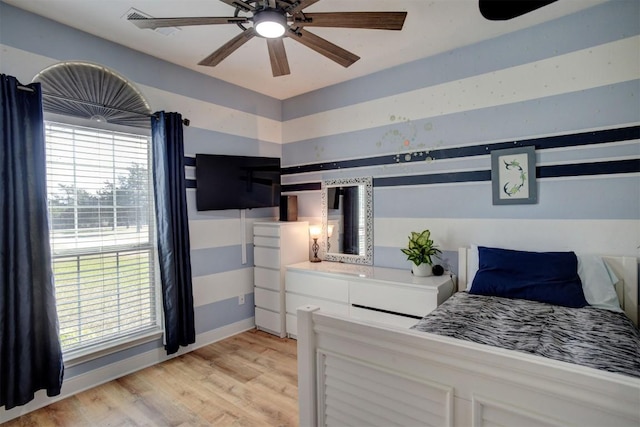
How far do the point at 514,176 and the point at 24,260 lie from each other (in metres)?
3.61

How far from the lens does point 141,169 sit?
2.94 metres

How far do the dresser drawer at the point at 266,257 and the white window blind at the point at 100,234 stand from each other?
1.11 metres

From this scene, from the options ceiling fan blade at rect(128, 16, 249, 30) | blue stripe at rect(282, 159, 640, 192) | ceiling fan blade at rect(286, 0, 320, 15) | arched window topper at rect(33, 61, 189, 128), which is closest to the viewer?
ceiling fan blade at rect(286, 0, 320, 15)

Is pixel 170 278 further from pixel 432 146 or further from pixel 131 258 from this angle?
pixel 432 146

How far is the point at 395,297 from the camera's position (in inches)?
108

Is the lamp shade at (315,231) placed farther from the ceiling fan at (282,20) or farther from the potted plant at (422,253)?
the ceiling fan at (282,20)

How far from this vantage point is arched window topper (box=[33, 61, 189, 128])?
237 centimetres

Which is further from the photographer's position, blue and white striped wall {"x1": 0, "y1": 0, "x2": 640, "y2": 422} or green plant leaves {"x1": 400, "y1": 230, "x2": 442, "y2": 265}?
green plant leaves {"x1": 400, "y1": 230, "x2": 442, "y2": 265}

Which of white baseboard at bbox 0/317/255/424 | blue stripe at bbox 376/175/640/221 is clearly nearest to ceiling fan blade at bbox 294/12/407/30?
blue stripe at bbox 376/175/640/221

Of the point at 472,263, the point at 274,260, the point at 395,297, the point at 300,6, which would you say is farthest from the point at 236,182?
the point at 472,263

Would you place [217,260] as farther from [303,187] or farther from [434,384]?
[434,384]

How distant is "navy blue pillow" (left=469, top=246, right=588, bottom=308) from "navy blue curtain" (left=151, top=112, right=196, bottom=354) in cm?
253

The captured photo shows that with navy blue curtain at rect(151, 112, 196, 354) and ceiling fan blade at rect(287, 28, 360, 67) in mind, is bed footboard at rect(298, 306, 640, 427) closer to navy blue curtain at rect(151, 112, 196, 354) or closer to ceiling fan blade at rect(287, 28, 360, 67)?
ceiling fan blade at rect(287, 28, 360, 67)

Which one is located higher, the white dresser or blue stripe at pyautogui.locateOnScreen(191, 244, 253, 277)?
blue stripe at pyautogui.locateOnScreen(191, 244, 253, 277)
